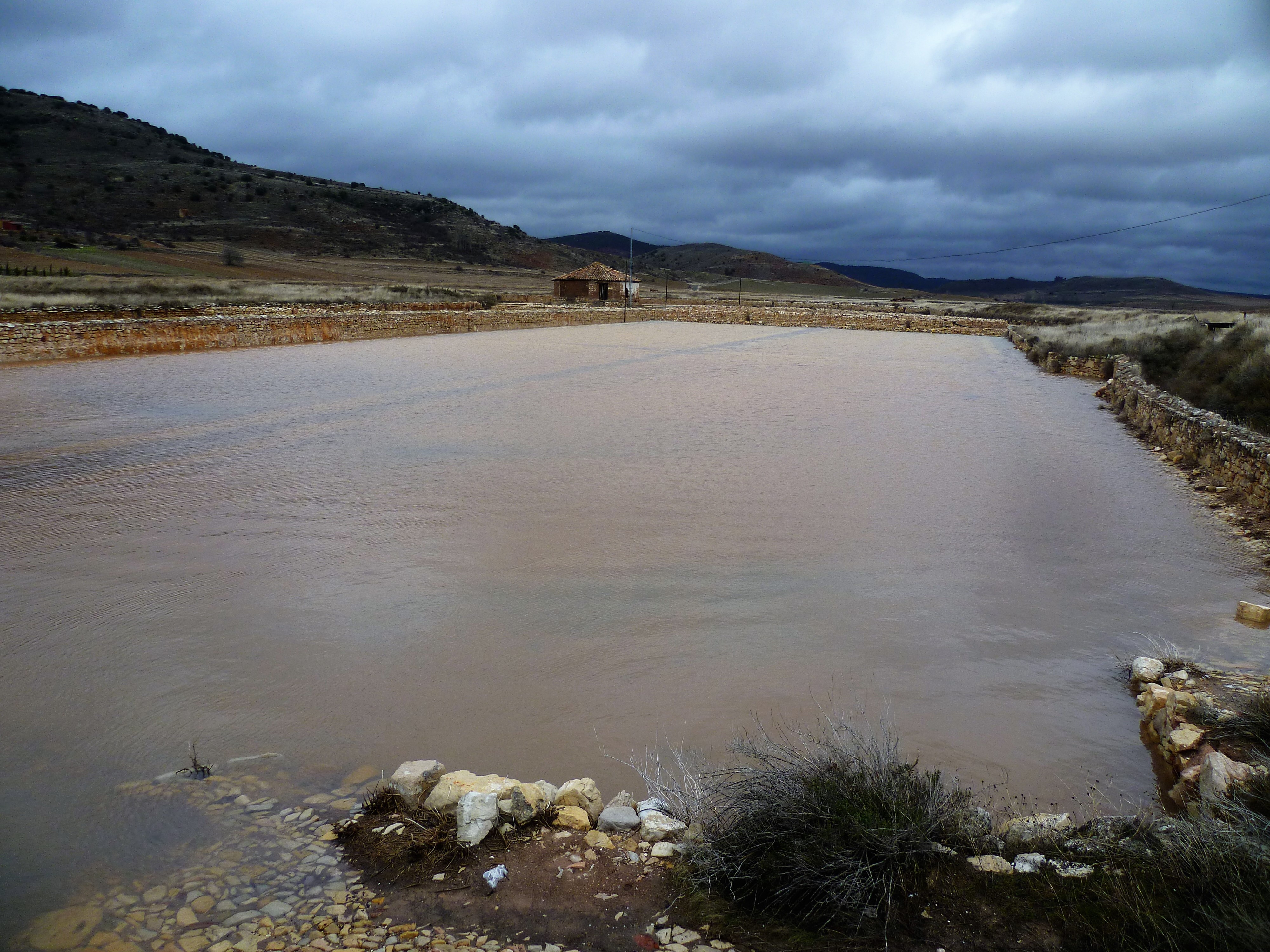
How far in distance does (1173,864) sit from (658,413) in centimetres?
1152

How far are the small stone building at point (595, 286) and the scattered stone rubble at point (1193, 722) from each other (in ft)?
143

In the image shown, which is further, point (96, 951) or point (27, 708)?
point (27, 708)

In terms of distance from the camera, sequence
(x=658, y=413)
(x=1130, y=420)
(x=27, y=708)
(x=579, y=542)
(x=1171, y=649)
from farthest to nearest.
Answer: (x=1130, y=420) < (x=658, y=413) < (x=579, y=542) < (x=1171, y=649) < (x=27, y=708)

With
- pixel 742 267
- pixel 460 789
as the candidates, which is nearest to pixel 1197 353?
pixel 460 789

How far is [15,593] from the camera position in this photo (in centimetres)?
524

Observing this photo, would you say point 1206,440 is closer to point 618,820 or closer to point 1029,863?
point 1029,863

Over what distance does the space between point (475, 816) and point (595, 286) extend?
46634mm

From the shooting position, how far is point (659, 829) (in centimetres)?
290

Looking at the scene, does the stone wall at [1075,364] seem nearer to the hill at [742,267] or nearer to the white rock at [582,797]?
the white rock at [582,797]

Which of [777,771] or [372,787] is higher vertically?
[777,771]

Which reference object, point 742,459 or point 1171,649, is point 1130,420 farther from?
point 1171,649

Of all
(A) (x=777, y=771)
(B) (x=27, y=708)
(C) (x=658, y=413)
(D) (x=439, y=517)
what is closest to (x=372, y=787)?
(A) (x=777, y=771)

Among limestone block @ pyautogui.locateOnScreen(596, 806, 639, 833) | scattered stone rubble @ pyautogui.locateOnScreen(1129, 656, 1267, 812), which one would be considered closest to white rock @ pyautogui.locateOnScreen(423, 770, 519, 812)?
limestone block @ pyautogui.locateOnScreen(596, 806, 639, 833)

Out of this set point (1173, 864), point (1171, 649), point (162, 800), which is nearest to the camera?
point (1173, 864)
